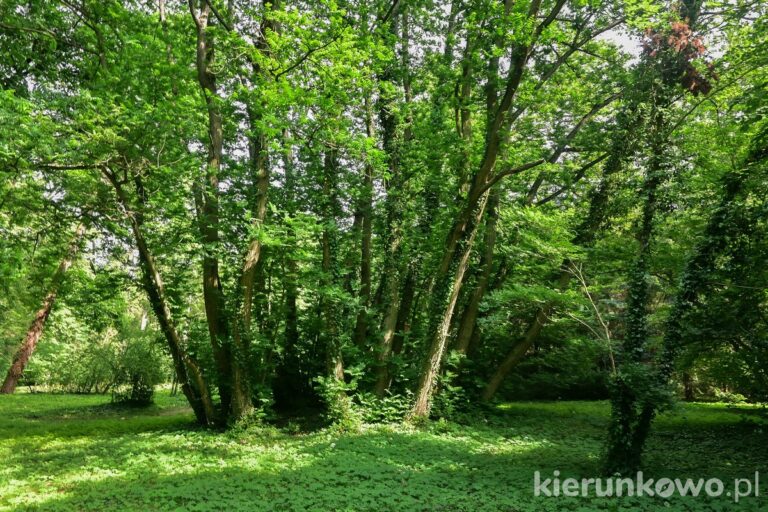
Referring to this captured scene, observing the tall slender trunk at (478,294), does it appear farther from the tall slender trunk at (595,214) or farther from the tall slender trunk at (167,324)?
the tall slender trunk at (167,324)

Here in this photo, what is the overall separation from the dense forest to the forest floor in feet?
3.31

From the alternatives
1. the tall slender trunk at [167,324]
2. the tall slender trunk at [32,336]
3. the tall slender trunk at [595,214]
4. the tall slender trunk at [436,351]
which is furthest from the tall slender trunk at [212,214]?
the tall slender trunk at [595,214]

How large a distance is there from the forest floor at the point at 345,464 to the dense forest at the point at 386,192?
101cm

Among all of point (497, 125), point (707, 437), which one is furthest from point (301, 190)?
point (707, 437)

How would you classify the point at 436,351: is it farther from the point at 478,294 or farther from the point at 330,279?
the point at 330,279

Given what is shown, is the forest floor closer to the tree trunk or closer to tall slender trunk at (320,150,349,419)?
the tree trunk

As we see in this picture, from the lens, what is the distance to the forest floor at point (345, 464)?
17.7 feet

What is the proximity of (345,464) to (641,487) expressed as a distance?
395 cm

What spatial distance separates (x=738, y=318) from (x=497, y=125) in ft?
18.2

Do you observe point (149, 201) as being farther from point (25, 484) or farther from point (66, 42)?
point (25, 484)

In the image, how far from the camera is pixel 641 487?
5.95 meters

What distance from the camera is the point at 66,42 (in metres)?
8.91

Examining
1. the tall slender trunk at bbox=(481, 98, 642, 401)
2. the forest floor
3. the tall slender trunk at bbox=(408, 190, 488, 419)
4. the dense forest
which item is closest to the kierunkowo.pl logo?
the forest floor

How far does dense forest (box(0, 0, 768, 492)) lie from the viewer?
7051 mm
